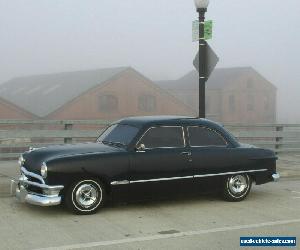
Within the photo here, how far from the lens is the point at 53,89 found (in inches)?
2261

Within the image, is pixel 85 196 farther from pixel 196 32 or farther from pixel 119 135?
pixel 196 32

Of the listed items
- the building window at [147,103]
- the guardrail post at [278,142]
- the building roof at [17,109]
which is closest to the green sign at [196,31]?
the guardrail post at [278,142]

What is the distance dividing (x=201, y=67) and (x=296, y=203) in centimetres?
430

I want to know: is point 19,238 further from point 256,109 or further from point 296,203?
point 256,109

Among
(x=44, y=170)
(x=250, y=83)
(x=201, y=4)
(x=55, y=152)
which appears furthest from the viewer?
(x=250, y=83)

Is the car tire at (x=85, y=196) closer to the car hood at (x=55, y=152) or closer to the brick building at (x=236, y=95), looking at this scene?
the car hood at (x=55, y=152)

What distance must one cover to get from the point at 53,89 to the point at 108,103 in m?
7.94

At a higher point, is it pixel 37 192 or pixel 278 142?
pixel 278 142

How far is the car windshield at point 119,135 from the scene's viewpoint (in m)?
8.16

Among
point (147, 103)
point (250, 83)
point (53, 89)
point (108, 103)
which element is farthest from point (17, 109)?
point (250, 83)

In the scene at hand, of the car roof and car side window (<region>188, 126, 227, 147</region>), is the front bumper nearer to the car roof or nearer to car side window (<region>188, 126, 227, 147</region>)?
the car roof

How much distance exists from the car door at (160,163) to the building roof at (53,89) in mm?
42782

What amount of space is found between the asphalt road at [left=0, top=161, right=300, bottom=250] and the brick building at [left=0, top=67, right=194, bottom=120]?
42.8 meters

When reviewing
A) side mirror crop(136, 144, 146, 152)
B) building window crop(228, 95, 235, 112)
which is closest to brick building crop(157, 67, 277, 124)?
building window crop(228, 95, 235, 112)
